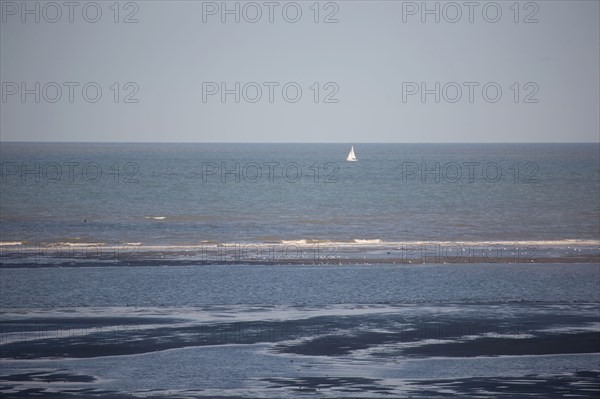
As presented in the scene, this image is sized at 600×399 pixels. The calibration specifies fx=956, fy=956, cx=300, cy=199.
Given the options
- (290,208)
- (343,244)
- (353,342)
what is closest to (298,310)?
(353,342)

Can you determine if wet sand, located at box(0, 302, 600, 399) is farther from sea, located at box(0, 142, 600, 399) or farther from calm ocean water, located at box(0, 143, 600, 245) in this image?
calm ocean water, located at box(0, 143, 600, 245)

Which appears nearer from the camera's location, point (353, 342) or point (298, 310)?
point (353, 342)

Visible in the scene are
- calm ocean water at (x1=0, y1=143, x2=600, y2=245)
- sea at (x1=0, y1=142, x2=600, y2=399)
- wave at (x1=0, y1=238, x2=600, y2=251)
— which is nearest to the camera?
sea at (x1=0, y1=142, x2=600, y2=399)

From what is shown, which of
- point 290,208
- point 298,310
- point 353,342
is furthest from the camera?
point 290,208

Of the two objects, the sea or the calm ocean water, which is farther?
the calm ocean water

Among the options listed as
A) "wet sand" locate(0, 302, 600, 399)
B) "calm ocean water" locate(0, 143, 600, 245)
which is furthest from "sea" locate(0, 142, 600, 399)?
"calm ocean water" locate(0, 143, 600, 245)

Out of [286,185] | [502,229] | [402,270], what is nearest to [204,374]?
[402,270]

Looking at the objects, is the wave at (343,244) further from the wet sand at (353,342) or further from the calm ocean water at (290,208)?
the wet sand at (353,342)

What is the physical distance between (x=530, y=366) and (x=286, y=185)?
93149 mm

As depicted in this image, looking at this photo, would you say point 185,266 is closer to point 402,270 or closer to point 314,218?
point 402,270

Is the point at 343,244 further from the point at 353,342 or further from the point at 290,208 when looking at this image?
the point at 290,208

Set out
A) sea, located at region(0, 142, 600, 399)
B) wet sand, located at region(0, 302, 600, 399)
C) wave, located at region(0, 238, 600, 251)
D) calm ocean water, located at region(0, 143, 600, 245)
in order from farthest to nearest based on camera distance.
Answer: calm ocean water, located at region(0, 143, 600, 245)
wave, located at region(0, 238, 600, 251)
sea, located at region(0, 142, 600, 399)
wet sand, located at region(0, 302, 600, 399)

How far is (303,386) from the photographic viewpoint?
1567 centimetres

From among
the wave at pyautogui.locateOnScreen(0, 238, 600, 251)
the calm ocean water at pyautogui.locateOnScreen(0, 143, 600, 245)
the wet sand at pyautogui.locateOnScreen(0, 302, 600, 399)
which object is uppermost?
the calm ocean water at pyautogui.locateOnScreen(0, 143, 600, 245)
